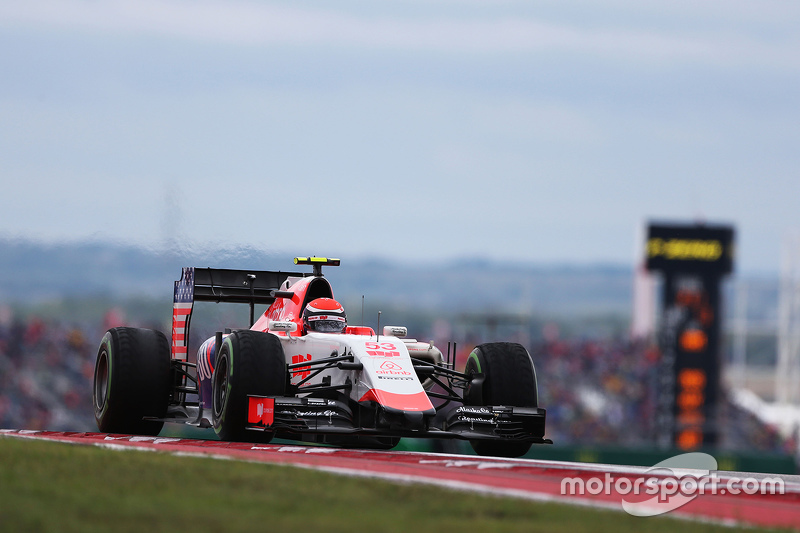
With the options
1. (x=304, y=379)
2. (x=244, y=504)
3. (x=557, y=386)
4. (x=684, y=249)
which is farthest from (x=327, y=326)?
(x=557, y=386)

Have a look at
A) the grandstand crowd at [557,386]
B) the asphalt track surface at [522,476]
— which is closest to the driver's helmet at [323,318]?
the asphalt track surface at [522,476]

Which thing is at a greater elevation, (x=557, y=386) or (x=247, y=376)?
(x=247, y=376)

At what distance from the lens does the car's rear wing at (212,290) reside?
16188 mm

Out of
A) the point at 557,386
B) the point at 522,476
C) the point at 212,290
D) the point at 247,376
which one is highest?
the point at 212,290

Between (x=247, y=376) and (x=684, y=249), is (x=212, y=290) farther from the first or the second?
(x=684, y=249)

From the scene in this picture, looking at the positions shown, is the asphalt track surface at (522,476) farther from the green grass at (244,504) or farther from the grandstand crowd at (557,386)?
the grandstand crowd at (557,386)

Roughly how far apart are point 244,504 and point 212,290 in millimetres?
8820

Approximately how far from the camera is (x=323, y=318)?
1446 cm

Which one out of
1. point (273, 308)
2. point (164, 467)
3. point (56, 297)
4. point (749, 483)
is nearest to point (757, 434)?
point (56, 297)

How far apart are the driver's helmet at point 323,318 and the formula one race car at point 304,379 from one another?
0.04 feet

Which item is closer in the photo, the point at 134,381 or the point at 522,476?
the point at 522,476

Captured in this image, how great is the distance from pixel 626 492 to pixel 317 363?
4.96m

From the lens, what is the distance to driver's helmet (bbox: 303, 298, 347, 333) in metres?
14.5

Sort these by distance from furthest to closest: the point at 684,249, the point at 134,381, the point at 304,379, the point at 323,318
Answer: the point at 684,249, the point at 134,381, the point at 323,318, the point at 304,379
